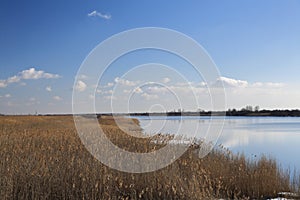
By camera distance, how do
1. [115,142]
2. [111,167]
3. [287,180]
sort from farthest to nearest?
[115,142], [287,180], [111,167]

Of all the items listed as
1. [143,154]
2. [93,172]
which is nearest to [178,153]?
[143,154]

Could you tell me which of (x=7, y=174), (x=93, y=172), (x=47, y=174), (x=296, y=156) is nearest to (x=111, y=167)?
(x=93, y=172)

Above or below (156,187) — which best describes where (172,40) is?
above

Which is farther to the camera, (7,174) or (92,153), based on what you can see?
(92,153)

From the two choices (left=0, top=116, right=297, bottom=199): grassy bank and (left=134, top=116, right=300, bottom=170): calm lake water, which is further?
(left=134, top=116, right=300, bottom=170): calm lake water

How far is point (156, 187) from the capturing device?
6.76 m

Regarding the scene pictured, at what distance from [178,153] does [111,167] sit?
8.88 feet

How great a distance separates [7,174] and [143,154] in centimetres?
335

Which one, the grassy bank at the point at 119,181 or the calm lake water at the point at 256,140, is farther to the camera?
the calm lake water at the point at 256,140

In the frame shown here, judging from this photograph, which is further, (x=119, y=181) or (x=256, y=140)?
(x=256, y=140)

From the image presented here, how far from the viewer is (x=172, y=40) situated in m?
9.82

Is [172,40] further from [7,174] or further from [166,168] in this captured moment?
[7,174]

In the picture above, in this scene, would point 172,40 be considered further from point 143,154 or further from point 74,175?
point 74,175

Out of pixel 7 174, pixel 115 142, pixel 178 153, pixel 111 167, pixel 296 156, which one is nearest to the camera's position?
pixel 7 174
